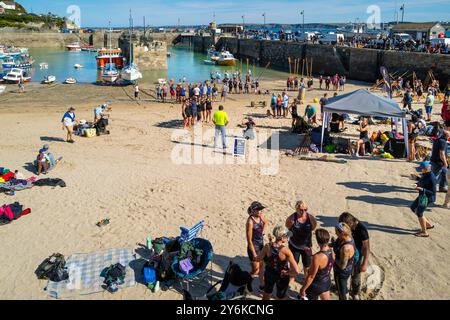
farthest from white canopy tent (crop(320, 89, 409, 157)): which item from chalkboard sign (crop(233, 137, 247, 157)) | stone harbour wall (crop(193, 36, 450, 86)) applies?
stone harbour wall (crop(193, 36, 450, 86))

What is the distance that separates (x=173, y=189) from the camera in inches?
359

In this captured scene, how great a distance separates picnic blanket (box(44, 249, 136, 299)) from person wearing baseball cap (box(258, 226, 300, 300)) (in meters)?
2.11

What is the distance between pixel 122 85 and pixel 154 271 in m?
25.4

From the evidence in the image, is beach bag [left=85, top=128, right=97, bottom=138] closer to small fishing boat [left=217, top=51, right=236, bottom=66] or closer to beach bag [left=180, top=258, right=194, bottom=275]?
beach bag [left=180, top=258, right=194, bottom=275]

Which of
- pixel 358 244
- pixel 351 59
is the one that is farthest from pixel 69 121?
pixel 351 59

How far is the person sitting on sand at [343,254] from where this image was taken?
4.58 meters

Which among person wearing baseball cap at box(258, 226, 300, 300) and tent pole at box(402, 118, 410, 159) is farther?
tent pole at box(402, 118, 410, 159)

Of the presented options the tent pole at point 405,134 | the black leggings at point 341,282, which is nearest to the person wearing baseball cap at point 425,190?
the black leggings at point 341,282

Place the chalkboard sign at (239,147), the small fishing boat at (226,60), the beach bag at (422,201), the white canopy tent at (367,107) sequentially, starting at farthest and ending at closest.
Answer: the small fishing boat at (226,60) < the chalkboard sign at (239,147) < the white canopy tent at (367,107) < the beach bag at (422,201)

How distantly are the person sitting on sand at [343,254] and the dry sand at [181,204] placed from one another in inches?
36.2

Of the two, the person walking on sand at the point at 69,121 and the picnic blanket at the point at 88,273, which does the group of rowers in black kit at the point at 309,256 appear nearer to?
the picnic blanket at the point at 88,273

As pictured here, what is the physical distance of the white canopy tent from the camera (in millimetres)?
10656
